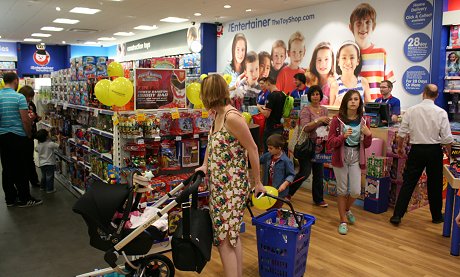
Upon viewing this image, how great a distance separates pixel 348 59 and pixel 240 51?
397 centimetres

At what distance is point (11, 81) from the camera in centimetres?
532

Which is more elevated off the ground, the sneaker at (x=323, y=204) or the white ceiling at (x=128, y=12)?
the white ceiling at (x=128, y=12)

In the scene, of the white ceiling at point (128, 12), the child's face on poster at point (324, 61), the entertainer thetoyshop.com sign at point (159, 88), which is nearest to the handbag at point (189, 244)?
the entertainer thetoyshop.com sign at point (159, 88)

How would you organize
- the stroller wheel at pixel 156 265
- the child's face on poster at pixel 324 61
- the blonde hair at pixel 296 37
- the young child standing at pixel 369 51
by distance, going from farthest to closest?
the blonde hair at pixel 296 37 → the child's face on poster at pixel 324 61 → the young child standing at pixel 369 51 → the stroller wheel at pixel 156 265

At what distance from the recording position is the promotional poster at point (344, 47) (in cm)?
735

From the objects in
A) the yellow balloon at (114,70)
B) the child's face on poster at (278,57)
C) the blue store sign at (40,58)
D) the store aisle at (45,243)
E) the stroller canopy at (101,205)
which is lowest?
the store aisle at (45,243)

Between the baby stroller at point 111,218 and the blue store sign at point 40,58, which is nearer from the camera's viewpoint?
the baby stroller at point 111,218

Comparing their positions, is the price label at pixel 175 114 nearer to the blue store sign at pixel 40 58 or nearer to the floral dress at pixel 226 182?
the floral dress at pixel 226 182

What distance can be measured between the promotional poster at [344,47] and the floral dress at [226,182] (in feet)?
18.3

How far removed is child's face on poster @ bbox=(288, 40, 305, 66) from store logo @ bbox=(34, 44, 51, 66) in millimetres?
14656

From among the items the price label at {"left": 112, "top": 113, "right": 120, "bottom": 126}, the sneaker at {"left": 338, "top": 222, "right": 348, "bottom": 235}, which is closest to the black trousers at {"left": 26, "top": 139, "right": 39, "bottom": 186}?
the price label at {"left": 112, "top": 113, "right": 120, "bottom": 126}

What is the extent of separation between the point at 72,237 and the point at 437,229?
418 cm

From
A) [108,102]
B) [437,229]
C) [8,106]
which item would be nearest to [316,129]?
[437,229]

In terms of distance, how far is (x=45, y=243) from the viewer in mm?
4305
